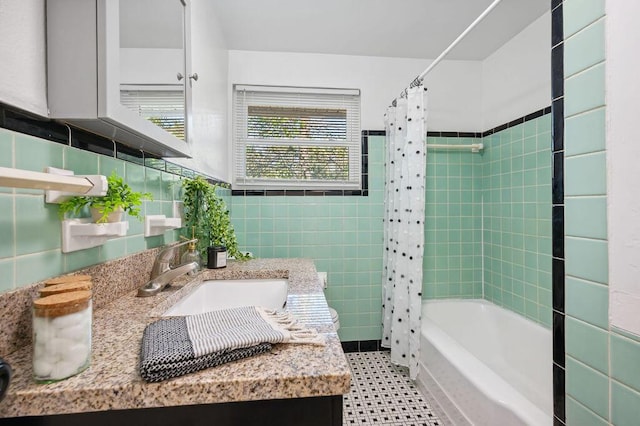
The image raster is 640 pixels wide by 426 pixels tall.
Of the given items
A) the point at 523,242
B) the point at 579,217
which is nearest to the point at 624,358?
the point at 579,217

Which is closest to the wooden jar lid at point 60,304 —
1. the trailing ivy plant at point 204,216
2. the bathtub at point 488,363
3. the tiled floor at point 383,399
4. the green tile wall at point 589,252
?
the trailing ivy plant at point 204,216

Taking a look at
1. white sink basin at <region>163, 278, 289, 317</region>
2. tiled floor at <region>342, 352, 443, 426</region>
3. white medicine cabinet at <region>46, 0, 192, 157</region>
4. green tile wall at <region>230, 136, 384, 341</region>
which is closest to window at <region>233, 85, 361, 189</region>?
green tile wall at <region>230, 136, 384, 341</region>

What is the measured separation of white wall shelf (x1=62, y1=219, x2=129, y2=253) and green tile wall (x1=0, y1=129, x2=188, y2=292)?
0.05ft

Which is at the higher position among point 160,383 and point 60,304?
point 60,304

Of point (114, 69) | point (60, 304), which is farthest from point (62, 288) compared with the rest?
point (114, 69)

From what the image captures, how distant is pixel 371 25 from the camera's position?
191 cm

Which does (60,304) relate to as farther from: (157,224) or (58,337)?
(157,224)

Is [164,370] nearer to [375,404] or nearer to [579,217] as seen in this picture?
[579,217]

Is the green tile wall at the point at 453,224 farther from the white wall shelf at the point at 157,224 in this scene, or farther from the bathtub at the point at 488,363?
the white wall shelf at the point at 157,224

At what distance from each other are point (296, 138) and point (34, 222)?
5.96ft

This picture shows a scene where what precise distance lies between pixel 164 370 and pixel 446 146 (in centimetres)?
228

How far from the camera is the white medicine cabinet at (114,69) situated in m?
0.62

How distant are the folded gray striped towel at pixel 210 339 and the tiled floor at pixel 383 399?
0.96 metres

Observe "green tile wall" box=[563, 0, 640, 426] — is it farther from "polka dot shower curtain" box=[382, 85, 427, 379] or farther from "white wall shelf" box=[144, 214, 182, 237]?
"white wall shelf" box=[144, 214, 182, 237]
